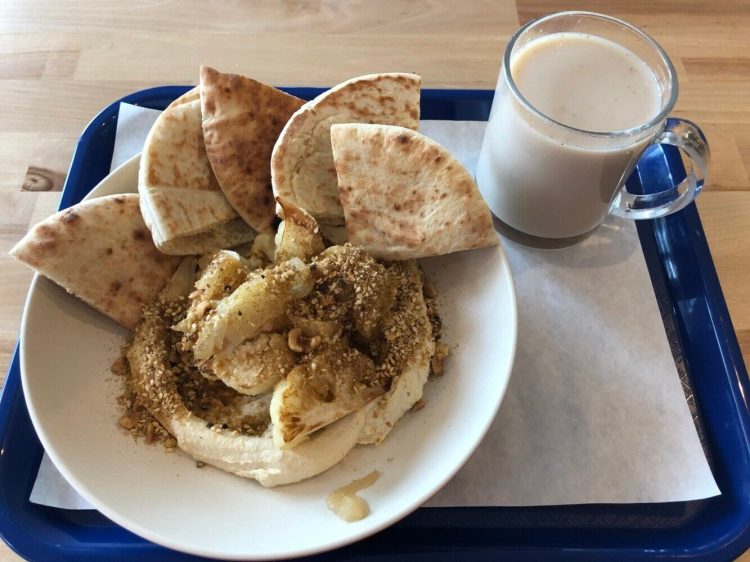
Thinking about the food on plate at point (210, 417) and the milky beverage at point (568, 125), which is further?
the milky beverage at point (568, 125)

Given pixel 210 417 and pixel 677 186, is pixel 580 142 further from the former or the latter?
pixel 210 417

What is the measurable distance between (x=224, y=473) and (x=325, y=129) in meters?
0.63

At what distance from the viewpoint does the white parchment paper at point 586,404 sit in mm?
1108

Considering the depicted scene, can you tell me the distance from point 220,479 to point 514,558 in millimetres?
511

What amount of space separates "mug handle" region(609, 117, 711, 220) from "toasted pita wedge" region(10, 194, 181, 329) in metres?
0.97

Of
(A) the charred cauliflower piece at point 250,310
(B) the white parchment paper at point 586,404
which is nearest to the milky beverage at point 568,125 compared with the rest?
(B) the white parchment paper at point 586,404

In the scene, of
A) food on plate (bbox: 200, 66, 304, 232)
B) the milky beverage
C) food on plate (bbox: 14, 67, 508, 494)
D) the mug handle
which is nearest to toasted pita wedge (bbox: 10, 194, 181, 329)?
food on plate (bbox: 14, 67, 508, 494)

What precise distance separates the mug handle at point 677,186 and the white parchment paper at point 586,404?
3.4 inches

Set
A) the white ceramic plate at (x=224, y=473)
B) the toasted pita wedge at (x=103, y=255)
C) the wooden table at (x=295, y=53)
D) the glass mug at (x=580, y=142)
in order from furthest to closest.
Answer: the wooden table at (x=295, y=53) < the glass mug at (x=580, y=142) < the toasted pita wedge at (x=103, y=255) < the white ceramic plate at (x=224, y=473)

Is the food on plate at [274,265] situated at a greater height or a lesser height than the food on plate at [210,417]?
greater

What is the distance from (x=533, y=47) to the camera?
128 centimetres

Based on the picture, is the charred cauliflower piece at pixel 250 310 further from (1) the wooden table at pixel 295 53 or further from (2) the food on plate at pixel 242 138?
(1) the wooden table at pixel 295 53

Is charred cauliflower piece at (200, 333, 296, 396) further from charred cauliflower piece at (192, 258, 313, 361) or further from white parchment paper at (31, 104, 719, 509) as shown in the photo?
white parchment paper at (31, 104, 719, 509)

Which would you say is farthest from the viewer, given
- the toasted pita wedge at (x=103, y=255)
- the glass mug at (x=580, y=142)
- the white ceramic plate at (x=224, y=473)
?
the glass mug at (x=580, y=142)
